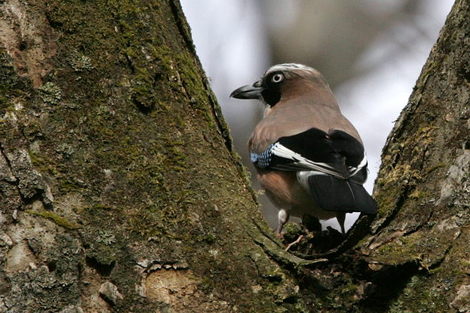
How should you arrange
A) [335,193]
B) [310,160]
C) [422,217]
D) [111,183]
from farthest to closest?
[310,160] → [335,193] → [422,217] → [111,183]

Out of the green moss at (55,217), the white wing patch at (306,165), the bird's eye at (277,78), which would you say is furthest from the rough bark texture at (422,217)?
the bird's eye at (277,78)

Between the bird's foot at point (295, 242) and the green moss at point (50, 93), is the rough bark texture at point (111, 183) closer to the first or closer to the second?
the green moss at point (50, 93)

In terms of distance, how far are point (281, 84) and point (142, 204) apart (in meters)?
4.94

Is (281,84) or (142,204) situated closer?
(142,204)

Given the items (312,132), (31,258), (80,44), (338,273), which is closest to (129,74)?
(80,44)

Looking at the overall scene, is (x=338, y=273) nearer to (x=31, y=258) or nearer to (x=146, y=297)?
(x=146, y=297)

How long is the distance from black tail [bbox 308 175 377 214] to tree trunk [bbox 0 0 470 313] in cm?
106

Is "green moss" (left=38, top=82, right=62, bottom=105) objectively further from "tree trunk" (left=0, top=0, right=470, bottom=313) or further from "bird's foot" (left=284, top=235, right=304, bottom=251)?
"bird's foot" (left=284, top=235, right=304, bottom=251)

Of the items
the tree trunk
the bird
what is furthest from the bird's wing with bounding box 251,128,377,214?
the tree trunk

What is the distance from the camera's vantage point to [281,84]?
304 inches

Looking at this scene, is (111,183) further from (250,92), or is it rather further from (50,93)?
(250,92)

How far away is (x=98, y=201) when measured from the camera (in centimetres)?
285

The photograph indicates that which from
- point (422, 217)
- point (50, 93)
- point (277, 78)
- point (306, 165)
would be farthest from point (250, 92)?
point (50, 93)

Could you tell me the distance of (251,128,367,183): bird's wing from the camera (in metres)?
5.32
